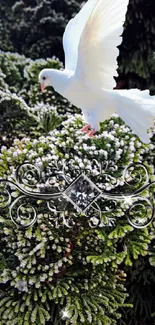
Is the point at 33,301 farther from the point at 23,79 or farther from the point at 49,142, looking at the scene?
the point at 23,79

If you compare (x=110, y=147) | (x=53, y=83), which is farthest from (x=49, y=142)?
(x=53, y=83)

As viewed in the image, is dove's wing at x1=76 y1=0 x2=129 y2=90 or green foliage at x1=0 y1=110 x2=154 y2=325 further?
green foliage at x1=0 y1=110 x2=154 y2=325

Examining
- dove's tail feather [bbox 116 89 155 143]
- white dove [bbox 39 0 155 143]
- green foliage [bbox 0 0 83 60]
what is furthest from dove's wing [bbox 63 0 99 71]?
green foliage [bbox 0 0 83 60]

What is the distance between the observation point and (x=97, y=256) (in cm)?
97

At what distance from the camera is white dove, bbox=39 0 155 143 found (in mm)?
742

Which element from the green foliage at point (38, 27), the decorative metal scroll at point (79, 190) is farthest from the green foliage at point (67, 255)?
the green foliage at point (38, 27)

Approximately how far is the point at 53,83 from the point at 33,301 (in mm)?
462

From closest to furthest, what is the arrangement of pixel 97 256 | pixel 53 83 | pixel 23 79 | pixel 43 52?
pixel 53 83
pixel 97 256
pixel 23 79
pixel 43 52

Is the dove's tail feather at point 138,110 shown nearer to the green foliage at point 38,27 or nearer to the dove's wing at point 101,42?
the dove's wing at point 101,42

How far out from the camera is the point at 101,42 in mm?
759

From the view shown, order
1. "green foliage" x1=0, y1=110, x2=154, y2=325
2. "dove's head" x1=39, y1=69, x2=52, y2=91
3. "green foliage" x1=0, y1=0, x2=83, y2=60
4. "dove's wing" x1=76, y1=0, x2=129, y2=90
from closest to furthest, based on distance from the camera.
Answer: "dove's wing" x1=76, y1=0, x2=129, y2=90
"dove's head" x1=39, y1=69, x2=52, y2=91
"green foliage" x1=0, y1=110, x2=154, y2=325
"green foliage" x1=0, y1=0, x2=83, y2=60

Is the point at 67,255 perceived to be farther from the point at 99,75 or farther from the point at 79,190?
the point at 99,75

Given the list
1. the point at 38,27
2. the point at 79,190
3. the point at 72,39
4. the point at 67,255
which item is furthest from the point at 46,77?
the point at 38,27

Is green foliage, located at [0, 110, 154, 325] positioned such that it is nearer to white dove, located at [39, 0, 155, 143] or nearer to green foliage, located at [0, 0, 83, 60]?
white dove, located at [39, 0, 155, 143]
